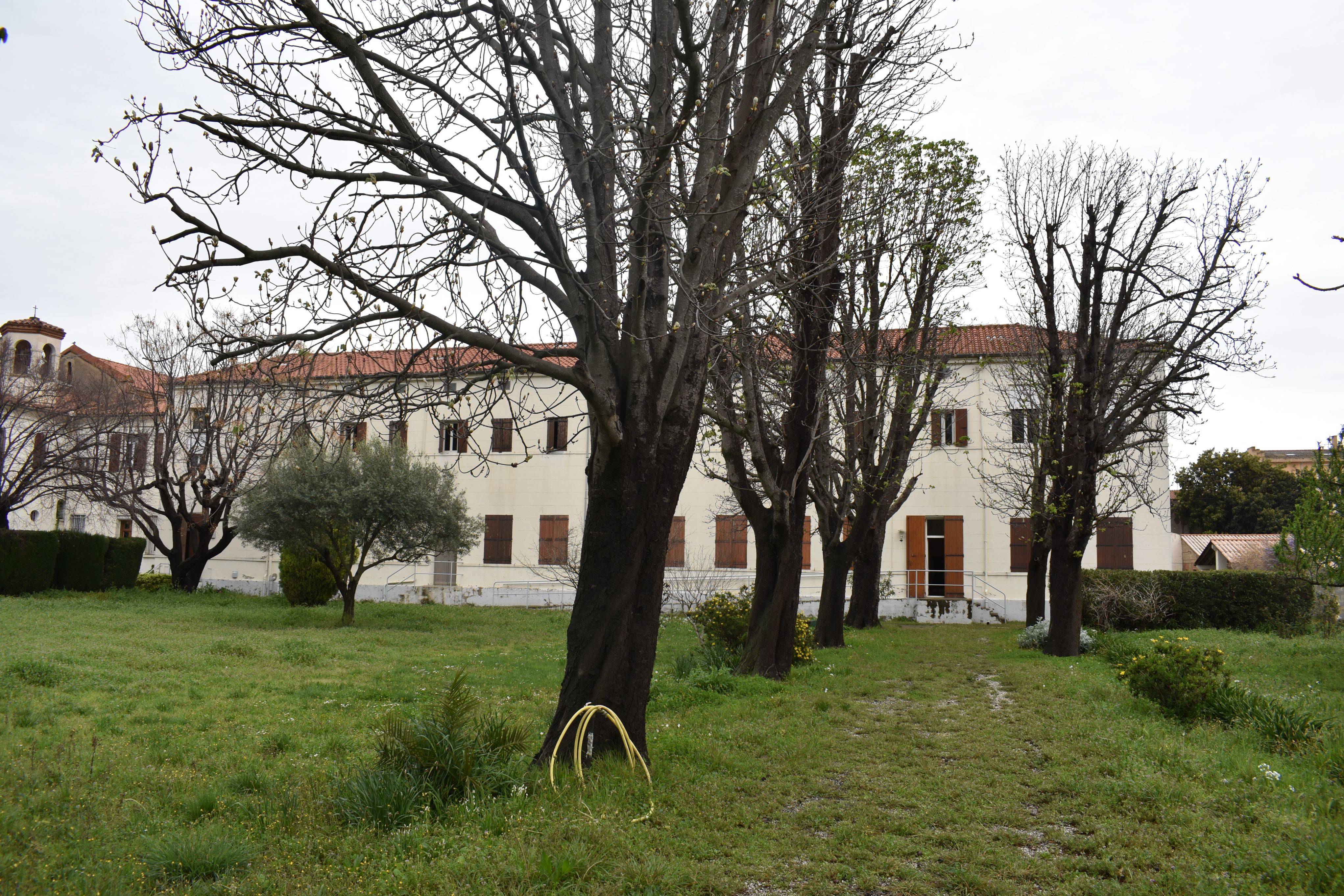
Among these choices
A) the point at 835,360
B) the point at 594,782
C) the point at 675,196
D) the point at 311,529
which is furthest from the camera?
the point at 311,529

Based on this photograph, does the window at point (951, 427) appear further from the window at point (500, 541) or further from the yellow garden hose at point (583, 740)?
the yellow garden hose at point (583, 740)

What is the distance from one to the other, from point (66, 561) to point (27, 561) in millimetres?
1484

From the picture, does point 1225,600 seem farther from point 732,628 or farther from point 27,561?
point 27,561

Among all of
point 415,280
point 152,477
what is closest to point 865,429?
point 415,280

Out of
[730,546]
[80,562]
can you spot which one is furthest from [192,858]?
[730,546]

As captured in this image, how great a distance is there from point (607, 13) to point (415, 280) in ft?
8.80

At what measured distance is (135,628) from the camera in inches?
671

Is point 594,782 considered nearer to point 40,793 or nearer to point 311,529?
point 40,793

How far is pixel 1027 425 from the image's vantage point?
18.7 m

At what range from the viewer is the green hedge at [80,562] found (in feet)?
80.2

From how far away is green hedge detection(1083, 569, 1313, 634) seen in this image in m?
19.5

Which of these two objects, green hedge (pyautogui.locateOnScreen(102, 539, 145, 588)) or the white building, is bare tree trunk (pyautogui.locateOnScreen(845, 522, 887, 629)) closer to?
the white building

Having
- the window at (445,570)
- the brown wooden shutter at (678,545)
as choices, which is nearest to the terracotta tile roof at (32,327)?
the window at (445,570)

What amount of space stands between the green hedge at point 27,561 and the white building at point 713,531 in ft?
18.5
